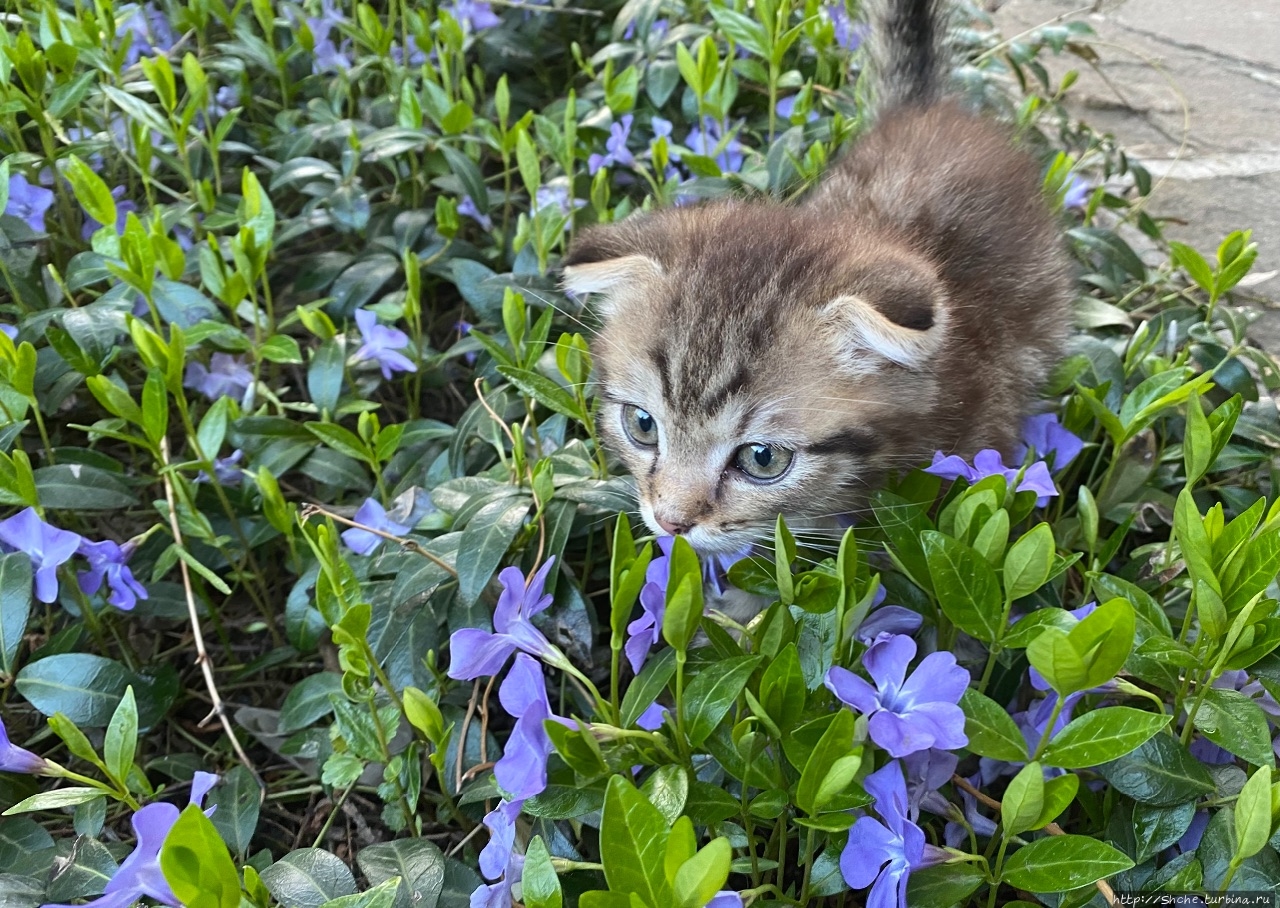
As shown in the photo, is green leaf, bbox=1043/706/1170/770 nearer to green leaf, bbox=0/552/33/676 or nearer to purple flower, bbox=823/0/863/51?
green leaf, bbox=0/552/33/676

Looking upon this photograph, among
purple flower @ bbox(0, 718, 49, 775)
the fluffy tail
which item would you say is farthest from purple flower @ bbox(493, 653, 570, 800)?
the fluffy tail

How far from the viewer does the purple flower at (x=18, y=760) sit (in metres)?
1.18

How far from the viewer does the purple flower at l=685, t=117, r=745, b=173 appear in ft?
8.32

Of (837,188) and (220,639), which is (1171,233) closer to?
(837,188)

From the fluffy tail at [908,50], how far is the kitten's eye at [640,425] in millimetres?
1456

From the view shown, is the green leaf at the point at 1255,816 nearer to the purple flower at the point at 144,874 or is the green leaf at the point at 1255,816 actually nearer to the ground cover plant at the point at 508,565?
the ground cover plant at the point at 508,565

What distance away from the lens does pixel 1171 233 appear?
2988mm

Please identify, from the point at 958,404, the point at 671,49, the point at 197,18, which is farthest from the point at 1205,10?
the point at 197,18

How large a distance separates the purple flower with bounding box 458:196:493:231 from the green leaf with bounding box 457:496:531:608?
1.15 m

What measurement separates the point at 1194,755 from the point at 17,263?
7.63 feet

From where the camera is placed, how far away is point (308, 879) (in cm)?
119

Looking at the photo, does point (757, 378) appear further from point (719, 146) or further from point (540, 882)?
point (719, 146)

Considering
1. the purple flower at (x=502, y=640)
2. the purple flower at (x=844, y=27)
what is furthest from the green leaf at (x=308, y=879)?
the purple flower at (x=844, y=27)

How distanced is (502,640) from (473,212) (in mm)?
1614
